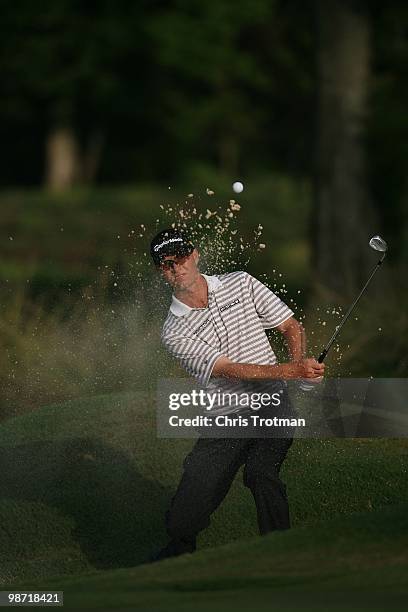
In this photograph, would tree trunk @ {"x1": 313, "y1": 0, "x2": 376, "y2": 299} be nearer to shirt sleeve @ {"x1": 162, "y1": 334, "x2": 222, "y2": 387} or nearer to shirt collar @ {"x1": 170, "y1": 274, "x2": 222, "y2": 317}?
shirt collar @ {"x1": 170, "y1": 274, "x2": 222, "y2": 317}

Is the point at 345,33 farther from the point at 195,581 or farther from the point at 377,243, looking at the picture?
the point at 195,581

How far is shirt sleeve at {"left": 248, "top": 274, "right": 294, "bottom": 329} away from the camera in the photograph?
25.6 feet

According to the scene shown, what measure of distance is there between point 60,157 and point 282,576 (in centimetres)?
4496

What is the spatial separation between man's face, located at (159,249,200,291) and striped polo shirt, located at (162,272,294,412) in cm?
7

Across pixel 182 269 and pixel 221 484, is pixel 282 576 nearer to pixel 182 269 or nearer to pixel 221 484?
pixel 221 484

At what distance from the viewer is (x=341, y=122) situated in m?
20.2

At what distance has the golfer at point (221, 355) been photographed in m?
7.67

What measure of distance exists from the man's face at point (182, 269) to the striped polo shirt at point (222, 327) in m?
0.07

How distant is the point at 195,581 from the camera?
6844 millimetres

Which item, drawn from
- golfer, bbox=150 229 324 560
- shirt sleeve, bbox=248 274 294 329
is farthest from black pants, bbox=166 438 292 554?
shirt sleeve, bbox=248 274 294 329

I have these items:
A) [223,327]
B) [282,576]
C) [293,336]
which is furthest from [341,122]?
[282,576]

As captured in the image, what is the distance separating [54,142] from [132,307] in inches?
1673

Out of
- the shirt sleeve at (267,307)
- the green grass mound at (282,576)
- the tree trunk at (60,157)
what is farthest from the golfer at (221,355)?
the tree trunk at (60,157)

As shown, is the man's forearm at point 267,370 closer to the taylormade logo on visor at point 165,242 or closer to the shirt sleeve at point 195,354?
the shirt sleeve at point 195,354
